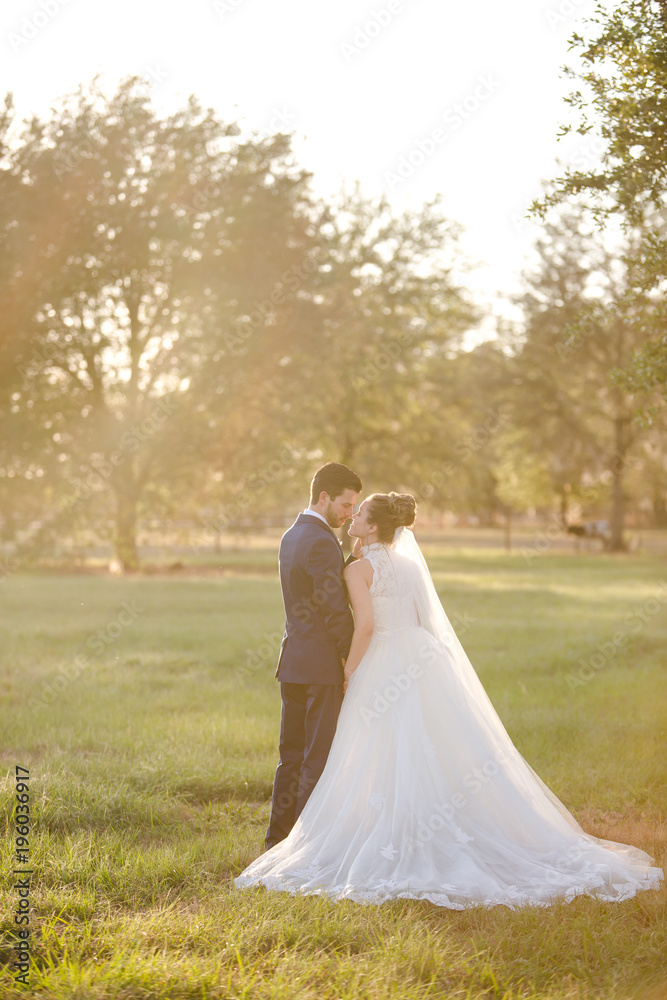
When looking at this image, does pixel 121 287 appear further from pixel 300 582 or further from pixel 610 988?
pixel 610 988

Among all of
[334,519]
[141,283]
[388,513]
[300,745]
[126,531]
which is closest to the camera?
[334,519]

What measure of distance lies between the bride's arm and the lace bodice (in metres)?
0.06

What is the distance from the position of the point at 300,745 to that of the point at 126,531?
23780 millimetres

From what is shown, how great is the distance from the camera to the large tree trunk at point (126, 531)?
27047 millimetres

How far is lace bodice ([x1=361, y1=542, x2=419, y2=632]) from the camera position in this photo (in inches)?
229

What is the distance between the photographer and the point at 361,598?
5.77m

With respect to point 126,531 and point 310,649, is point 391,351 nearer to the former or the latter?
point 126,531

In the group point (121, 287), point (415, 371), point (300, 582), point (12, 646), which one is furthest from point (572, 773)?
→ point (415, 371)

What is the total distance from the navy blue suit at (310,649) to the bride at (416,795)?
128 mm

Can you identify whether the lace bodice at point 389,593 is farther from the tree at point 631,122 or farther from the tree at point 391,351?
the tree at point 391,351

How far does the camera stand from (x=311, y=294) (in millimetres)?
28016

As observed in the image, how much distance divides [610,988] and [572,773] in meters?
3.60

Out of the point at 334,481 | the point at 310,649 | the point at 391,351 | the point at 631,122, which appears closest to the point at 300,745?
the point at 310,649

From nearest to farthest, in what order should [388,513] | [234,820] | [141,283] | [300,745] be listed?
[388,513] < [300,745] < [234,820] < [141,283]
